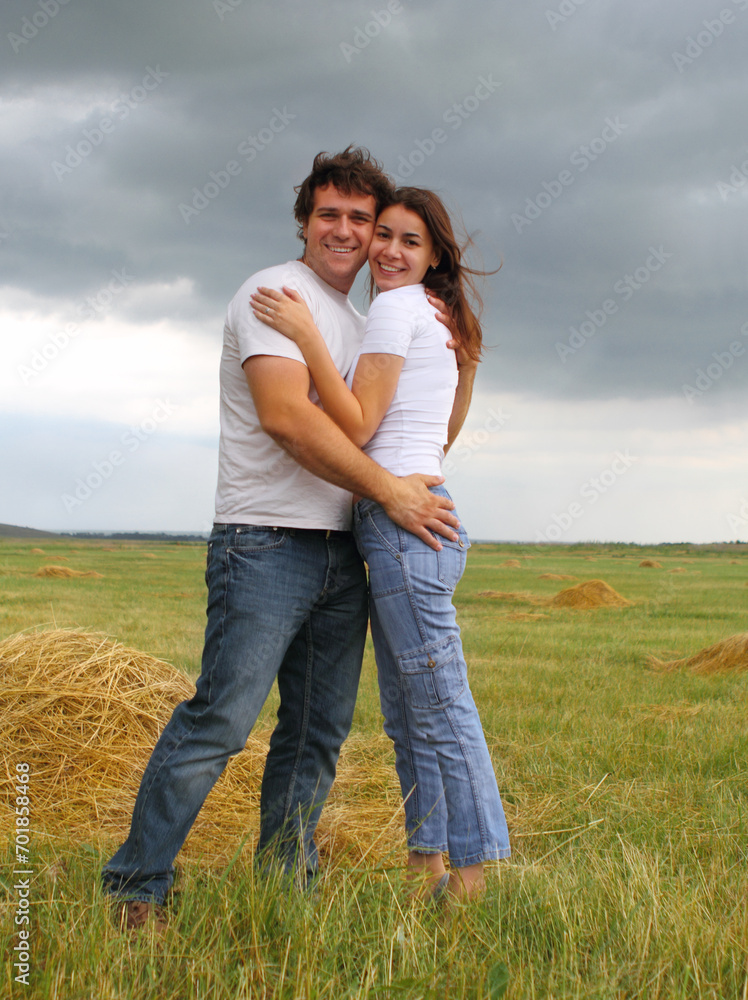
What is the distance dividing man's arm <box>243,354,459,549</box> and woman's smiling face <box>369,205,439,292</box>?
0.47 m

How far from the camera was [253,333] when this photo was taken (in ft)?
7.19

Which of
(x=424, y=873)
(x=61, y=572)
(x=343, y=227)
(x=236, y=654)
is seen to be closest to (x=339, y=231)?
(x=343, y=227)

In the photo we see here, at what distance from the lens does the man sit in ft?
7.10

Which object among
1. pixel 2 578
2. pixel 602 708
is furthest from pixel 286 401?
pixel 2 578

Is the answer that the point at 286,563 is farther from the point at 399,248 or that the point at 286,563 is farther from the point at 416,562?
the point at 399,248

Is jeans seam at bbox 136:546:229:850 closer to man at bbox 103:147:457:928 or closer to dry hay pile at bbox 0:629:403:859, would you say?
man at bbox 103:147:457:928

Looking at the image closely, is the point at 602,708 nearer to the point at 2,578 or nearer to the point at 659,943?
the point at 659,943

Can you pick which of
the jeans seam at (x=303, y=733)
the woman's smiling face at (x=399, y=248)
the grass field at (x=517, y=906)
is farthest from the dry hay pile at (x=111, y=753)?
the woman's smiling face at (x=399, y=248)

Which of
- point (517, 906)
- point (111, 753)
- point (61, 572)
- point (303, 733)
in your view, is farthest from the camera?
point (61, 572)

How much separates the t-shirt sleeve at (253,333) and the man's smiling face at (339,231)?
0.22 meters

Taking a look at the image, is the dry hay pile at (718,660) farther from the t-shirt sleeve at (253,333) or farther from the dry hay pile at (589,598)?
the dry hay pile at (589,598)

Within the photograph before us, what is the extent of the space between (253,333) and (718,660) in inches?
271

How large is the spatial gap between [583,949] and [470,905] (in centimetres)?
30

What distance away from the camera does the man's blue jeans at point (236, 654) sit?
220 centimetres
